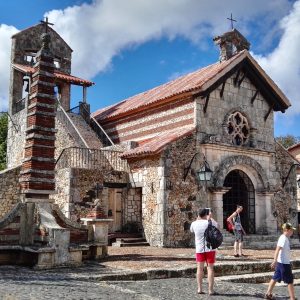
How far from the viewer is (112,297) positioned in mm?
7227

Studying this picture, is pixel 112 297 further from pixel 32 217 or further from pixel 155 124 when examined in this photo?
pixel 155 124

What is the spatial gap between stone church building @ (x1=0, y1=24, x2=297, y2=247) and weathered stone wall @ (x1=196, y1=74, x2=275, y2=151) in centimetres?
4

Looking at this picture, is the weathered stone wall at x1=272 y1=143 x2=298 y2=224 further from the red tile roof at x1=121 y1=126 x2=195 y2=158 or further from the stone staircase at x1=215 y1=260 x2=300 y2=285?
the stone staircase at x1=215 y1=260 x2=300 y2=285

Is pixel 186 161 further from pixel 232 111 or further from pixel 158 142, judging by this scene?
pixel 232 111

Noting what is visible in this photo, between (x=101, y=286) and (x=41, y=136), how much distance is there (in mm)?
4910

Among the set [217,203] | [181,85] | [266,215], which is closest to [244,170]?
[266,215]

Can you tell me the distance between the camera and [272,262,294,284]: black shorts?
7738 millimetres

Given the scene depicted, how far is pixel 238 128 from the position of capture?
19.3 metres

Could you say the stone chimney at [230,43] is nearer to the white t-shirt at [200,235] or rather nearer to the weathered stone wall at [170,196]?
the weathered stone wall at [170,196]

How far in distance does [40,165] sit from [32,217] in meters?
1.33

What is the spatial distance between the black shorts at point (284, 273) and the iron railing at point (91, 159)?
1079 cm

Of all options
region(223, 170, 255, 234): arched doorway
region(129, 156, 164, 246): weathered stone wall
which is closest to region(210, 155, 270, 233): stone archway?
region(223, 170, 255, 234): arched doorway

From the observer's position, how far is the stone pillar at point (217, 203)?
17.5 metres

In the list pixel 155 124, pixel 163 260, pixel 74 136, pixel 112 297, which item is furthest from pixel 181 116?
pixel 112 297
